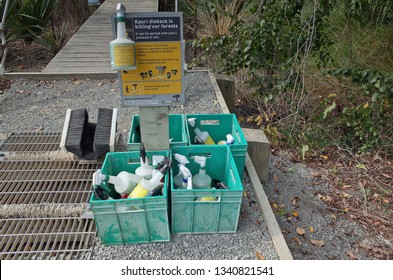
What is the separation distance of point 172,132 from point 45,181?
4.05ft

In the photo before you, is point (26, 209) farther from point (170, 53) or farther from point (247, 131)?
point (247, 131)

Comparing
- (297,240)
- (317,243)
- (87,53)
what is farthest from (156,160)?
(87,53)

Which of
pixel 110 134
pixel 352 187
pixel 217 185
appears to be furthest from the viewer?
pixel 352 187

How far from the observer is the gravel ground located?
6.64 ft

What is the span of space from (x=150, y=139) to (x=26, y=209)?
110 cm

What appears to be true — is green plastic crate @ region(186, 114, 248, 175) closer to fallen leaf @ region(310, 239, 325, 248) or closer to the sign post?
the sign post

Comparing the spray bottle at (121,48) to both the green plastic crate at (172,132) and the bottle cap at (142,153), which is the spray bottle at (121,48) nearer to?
the bottle cap at (142,153)

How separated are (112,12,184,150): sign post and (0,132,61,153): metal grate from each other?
1.46 metres

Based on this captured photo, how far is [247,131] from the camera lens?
311cm

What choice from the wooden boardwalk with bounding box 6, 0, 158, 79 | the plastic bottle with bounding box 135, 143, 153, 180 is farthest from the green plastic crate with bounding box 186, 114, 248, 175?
the wooden boardwalk with bounding box 6, 0, 158, 79

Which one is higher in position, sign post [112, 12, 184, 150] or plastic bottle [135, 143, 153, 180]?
sign post [112, 12, 184, 150]

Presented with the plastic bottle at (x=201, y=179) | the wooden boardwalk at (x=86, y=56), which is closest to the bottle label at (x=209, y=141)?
the plastic bottle at (x=201, y=179)

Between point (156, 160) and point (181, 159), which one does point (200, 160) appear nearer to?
point (181, 159)

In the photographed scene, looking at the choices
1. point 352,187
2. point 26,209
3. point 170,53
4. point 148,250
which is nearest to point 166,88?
point 170,53
